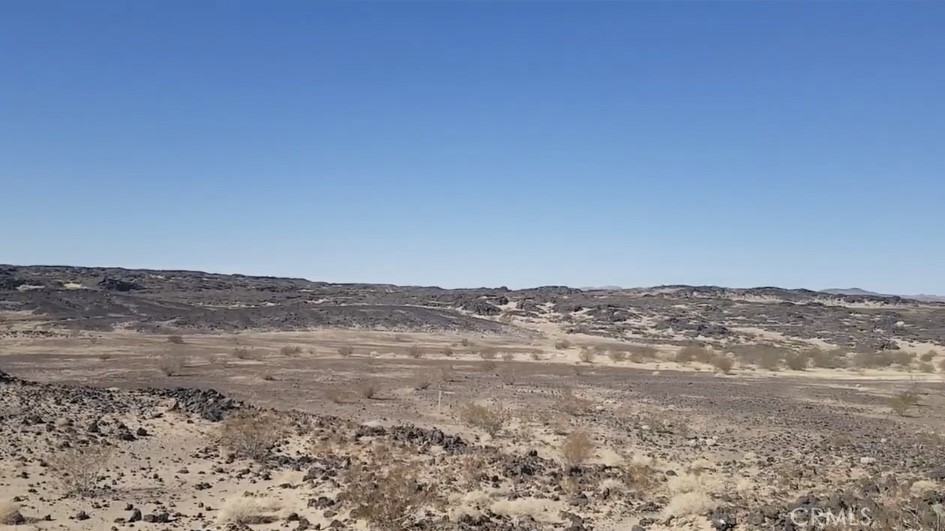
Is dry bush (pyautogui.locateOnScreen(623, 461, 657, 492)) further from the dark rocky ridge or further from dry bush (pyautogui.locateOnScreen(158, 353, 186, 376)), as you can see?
the dark rocky ridge

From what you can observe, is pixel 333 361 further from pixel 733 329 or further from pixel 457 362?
pixel 733 329

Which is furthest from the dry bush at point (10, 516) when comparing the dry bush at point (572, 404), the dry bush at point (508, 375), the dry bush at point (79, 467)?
the dry bush at point (508, 375)

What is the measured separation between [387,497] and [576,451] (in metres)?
6.08

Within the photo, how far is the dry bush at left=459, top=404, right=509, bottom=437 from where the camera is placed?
66.8ft

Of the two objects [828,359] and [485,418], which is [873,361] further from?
[485,418]

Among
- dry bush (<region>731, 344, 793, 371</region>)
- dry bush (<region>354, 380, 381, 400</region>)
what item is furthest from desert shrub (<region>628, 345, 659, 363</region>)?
dry bush (<region>354, 380, 381, 400</region>)

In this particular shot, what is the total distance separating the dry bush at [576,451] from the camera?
633 inches

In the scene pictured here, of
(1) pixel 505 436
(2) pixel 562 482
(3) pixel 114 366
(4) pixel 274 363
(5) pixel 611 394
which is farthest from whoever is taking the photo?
(4) pixel 274 363

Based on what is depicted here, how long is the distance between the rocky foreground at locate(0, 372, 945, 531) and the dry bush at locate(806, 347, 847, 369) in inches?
1016

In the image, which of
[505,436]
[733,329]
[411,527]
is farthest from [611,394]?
[733,329]

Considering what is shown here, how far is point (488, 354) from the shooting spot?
46.7 metres

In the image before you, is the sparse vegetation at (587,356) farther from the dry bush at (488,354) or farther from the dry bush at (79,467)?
the dry bush at (79,467)

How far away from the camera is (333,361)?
136 ft

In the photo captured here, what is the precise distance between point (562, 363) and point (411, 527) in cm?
3342
